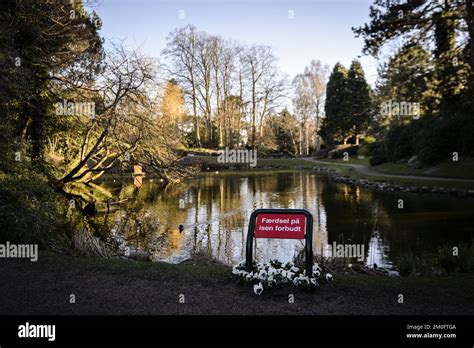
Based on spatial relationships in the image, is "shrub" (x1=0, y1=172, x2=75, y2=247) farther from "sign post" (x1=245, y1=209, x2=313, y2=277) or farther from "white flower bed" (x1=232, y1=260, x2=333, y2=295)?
"sign post" (x1=245, y1=209, x2=313, y2=277)

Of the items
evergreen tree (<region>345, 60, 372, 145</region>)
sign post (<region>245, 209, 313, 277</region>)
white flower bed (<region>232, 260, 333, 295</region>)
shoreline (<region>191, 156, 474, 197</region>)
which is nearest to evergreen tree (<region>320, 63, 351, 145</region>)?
evergreen tree (<region>345, 60, 372, 145</region>)

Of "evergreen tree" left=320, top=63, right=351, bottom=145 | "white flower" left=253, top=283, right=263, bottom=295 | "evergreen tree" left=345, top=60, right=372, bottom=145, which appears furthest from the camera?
"evergreen tree" left=320, top=63, right=351, bottom=145

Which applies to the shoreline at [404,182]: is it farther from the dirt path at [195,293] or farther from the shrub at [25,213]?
the dirt path at [195,293]

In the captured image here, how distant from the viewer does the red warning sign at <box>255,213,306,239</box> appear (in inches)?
214

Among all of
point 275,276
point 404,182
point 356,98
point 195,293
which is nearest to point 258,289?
point 275,276

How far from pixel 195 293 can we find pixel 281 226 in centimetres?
155

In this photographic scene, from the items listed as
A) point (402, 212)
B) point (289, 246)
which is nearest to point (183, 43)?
point (402, 212)

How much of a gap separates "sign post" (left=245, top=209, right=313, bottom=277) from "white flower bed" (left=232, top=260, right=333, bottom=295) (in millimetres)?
147

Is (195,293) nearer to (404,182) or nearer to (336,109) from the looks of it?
(404,182)

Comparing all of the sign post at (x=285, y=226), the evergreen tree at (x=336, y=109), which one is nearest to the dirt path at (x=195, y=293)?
the sign post at (x=285, y=226)

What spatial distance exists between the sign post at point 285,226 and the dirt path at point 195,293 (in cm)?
53

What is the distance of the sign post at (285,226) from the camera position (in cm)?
536
